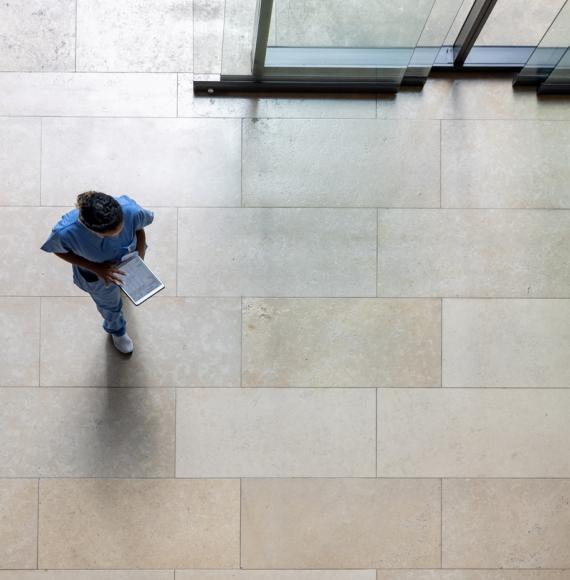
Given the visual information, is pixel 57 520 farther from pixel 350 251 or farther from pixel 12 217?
pixel 350 251

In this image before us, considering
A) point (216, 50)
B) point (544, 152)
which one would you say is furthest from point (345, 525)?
point (216, 50)

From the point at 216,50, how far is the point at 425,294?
6.67 ft

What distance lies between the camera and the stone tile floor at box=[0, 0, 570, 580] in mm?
4000

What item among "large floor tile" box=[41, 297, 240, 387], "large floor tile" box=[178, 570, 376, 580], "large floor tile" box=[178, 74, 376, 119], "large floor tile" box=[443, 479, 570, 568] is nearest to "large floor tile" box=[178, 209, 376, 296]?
"large floor tile" box=[41, 297, 240, 387]

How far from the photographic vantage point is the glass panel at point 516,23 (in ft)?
13.7

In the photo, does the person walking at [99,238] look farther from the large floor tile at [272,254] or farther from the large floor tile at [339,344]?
the large floor tile at [339,344]

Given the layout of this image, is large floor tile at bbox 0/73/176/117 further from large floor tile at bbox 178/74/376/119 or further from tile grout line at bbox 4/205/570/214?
tile grout line at bbox 4/205/570/214

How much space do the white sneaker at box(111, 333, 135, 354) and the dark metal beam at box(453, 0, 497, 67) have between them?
8.79 feet

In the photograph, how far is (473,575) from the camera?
4.04m

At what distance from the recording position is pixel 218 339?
13.3ft

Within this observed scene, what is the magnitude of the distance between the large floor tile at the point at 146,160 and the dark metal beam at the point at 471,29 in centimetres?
146

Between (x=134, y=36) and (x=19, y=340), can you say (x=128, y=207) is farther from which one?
(x=134, y=36)

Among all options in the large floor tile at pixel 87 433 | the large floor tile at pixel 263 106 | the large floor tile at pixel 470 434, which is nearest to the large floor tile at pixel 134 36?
the large floor tile at pixel 263 106

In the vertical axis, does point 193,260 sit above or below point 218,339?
above
